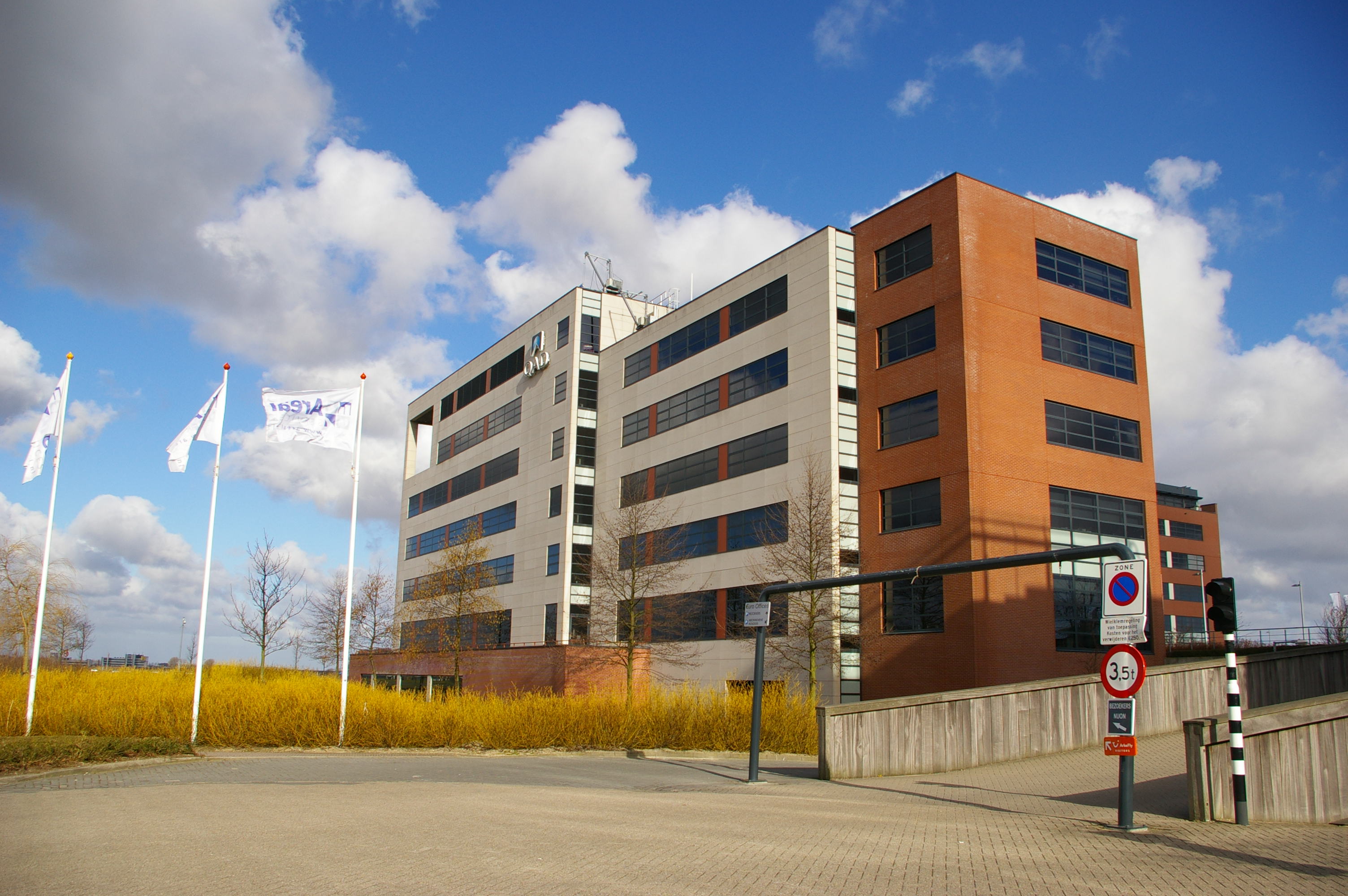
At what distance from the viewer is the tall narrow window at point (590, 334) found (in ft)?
176

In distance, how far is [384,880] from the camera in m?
7.89

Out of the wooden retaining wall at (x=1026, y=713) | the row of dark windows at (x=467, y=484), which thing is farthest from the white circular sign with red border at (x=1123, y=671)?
the row of dark windows at (x=467, y=484)

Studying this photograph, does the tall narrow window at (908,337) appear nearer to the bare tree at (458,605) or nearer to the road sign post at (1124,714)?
the bare tree at (458,605)

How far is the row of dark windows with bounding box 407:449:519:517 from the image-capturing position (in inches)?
2324

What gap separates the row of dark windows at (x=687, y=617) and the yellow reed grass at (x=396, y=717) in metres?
13.4

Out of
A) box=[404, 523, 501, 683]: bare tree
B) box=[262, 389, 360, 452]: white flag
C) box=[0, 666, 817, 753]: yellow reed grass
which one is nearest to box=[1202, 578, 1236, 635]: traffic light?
box=[0, 666, 817, 753]: yellow reed grass

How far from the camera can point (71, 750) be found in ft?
56.2

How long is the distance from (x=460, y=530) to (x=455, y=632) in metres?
13.9

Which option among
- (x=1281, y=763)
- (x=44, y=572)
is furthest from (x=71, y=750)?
(x=1281, y=763)

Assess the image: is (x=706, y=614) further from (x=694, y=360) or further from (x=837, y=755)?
(x=837, y=755)

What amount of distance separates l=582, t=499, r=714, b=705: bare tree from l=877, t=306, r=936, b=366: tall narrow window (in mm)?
12242

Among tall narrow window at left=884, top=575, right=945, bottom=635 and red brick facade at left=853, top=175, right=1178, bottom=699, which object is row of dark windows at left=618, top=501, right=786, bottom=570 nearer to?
red brick facade at left=853, top=175, right=1178, bottom=699

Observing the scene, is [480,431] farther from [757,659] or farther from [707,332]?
[757,659]

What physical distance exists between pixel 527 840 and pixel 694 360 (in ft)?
121
